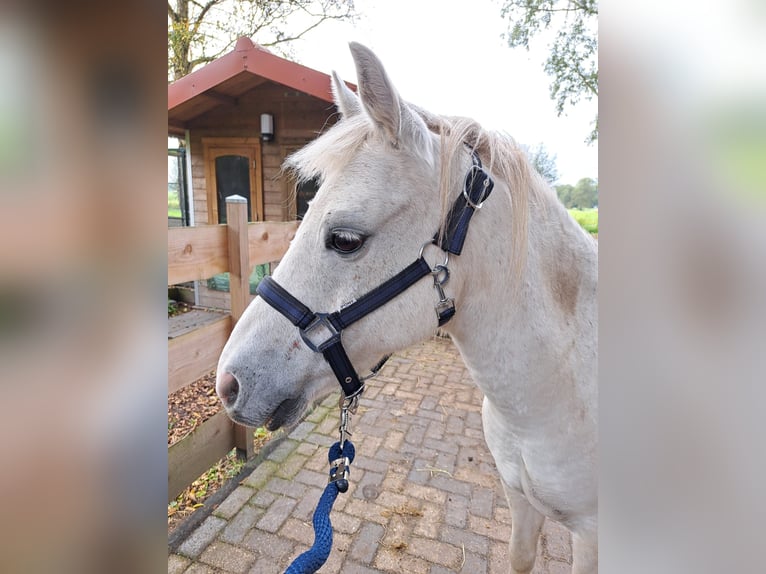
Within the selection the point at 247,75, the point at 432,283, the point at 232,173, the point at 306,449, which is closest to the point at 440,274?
the point at 432,283

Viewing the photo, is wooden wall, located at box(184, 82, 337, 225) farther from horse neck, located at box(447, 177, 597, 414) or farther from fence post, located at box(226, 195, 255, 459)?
horse neck, located at box(447, 177, 597, 414)

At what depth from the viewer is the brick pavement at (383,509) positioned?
2283mm

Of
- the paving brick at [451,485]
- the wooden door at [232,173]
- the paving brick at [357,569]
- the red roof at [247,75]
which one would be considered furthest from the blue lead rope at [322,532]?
the wooden door at [232,173]

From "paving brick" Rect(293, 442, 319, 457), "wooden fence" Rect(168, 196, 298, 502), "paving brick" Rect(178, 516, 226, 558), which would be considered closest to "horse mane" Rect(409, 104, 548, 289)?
"wooden fence" Rect(168, 196, 298, 502)

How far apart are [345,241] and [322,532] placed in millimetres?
759

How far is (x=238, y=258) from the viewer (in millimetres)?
2932

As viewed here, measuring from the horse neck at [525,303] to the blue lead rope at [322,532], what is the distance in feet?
1.74

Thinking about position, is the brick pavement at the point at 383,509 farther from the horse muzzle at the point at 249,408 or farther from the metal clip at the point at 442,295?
the metal clip at the point at 442,295

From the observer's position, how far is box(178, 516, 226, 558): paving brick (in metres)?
2.30

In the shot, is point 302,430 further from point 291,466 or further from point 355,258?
point 355,258
